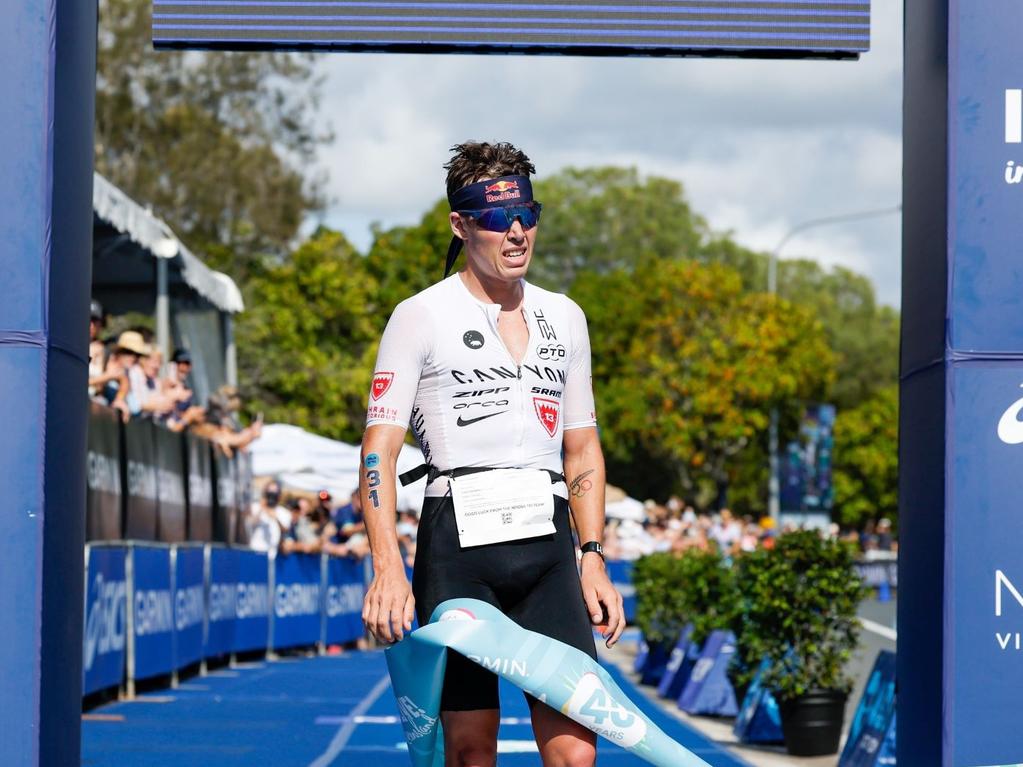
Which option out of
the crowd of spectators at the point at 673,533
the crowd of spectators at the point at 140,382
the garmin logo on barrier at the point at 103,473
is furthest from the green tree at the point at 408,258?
the garmin logo on barrier at the point at 103,473

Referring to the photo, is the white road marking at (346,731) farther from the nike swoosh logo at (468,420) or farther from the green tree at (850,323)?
the green tree at (850,323)

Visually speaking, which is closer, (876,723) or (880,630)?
(876,723)

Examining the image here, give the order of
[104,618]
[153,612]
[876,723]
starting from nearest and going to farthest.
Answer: [876,723] < [104,618] < [153,612]

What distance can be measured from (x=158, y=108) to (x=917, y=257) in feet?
163

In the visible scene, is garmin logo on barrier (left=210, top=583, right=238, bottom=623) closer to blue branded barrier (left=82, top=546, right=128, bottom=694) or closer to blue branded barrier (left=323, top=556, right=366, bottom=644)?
blue branded barrier (left=82, top=546, right=128, bottom=694)

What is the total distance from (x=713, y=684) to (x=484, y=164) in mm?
9293

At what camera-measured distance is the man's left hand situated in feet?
16.4

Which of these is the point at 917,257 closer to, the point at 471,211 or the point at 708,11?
the point at 708,11

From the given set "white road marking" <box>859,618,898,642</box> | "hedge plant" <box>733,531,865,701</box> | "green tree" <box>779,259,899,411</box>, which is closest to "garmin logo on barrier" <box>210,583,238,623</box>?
"hedge plant" <box>733,531,865,701</box>

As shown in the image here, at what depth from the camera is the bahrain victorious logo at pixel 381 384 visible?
4887 mm

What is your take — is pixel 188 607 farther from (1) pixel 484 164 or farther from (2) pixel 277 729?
(1) pixel 484 164

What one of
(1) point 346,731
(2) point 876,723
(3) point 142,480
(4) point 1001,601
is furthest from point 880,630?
(4) point 1001,601

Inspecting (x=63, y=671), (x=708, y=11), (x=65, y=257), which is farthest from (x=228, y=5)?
(x=63, y=671)

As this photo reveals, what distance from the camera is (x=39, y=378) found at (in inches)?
204
